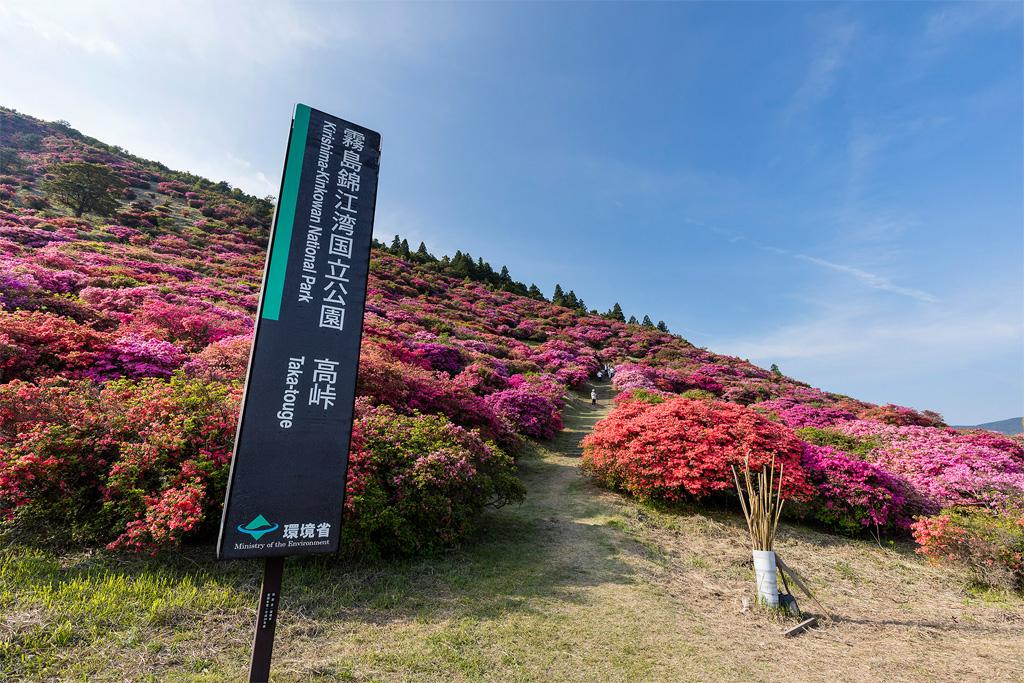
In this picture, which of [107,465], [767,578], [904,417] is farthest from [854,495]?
[904,417]

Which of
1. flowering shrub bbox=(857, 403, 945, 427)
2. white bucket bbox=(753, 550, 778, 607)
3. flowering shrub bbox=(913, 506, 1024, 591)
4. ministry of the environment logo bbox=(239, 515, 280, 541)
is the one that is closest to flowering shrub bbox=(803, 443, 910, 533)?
flowering shrub bbox=(913, 506, 1024, 591)

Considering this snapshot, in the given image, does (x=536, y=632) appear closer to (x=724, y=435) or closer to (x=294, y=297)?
(x=294, y=297)

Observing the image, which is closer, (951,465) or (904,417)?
(951,465)

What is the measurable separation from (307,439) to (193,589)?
8.32 feet

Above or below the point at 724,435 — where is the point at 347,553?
below

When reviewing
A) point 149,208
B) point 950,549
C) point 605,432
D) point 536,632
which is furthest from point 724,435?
point 149,208

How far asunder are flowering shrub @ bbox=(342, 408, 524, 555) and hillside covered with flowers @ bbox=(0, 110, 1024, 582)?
0.09 feet

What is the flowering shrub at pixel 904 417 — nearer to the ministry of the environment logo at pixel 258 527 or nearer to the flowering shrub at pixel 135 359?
the ministry of the environment logo at pixel 258 527

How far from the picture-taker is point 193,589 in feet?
13.1

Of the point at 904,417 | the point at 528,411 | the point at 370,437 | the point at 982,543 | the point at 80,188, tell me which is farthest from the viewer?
the point at 80,188

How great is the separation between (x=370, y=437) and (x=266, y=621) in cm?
332

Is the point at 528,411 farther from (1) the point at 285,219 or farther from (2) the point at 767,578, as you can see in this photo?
(1) the point at 285,219

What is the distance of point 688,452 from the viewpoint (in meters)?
8.31

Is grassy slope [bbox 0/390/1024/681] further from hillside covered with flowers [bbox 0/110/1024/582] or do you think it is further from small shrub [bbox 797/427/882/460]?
small shrub [bbox 797/427/882/460]
